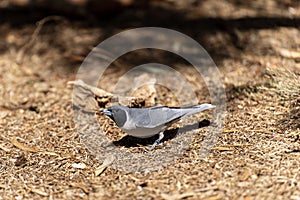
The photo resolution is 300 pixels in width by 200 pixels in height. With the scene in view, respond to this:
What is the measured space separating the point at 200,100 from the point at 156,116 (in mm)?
1004

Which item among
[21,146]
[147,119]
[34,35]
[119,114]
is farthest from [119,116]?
[34,35]

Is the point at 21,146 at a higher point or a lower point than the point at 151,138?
lower

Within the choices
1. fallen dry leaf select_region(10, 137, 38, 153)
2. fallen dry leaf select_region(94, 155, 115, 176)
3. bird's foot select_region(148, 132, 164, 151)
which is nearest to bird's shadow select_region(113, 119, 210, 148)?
bird's foot select_region(148, 132, 164, 151)

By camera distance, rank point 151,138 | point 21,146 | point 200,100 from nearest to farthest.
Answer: point 151,138
point 21,146
point 200,100

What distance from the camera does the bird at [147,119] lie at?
3.54 metres

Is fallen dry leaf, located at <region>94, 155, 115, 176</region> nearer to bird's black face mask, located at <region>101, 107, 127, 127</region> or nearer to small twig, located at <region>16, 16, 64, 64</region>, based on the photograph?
bird's black face mask, located at <region>101, 107, 127, 127</region>

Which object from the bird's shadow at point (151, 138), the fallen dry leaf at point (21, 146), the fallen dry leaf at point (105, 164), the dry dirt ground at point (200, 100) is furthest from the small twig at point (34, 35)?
the fallen dry leaf at point (105, 164)

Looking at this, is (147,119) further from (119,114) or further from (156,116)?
(119,114)

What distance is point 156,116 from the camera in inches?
141

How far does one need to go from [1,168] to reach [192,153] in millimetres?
1454

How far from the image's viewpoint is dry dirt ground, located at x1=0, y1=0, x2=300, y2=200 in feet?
10.5

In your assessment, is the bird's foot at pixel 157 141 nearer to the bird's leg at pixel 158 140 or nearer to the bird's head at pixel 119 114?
the bird's leg at pixel 158 140

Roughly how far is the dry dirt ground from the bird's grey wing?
0.28 metres

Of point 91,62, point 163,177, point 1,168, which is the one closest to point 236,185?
point 163,177
